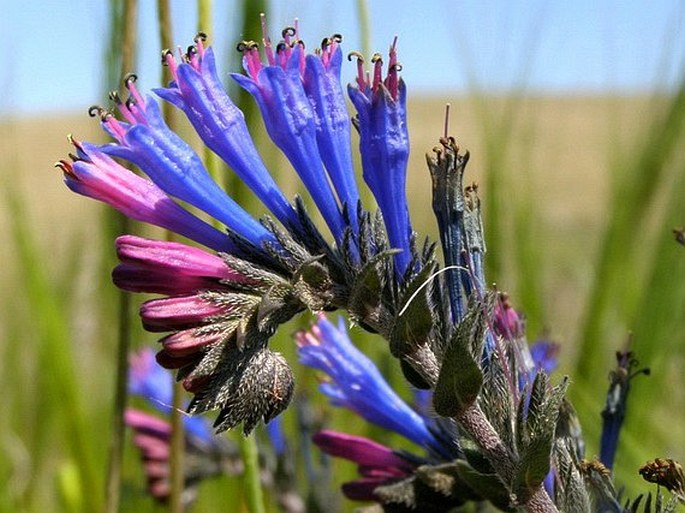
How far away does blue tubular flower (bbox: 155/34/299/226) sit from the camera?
64 cm

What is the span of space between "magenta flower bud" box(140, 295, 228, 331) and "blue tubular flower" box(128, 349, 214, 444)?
0.79 m

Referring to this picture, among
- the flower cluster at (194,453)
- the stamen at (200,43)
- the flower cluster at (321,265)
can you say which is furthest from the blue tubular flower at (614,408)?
the flower cluster at (194,453)

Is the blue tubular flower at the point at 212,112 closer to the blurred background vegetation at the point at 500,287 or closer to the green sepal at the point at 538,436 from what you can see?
the green sepal at the point at 538,436

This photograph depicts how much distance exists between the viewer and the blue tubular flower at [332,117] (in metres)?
0.64

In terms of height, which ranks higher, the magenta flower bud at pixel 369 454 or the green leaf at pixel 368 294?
the green leaf at pixel 368 294

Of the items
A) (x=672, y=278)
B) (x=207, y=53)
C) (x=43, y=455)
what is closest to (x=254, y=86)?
(x=207, y=53)

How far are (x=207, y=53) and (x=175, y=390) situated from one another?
351mm

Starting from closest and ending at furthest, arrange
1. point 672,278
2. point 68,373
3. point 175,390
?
point 175,390 < point 68,373 < point 672,278

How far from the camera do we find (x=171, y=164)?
0.63 m

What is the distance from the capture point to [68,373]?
106 cm

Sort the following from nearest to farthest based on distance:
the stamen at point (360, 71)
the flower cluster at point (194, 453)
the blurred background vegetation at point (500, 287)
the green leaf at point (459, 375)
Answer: the green leaf at point (459, 375)
the stamen at point (360, 71)
the blurred background vegetation at point (500, 287)
the flower cluster at point (194, 453)

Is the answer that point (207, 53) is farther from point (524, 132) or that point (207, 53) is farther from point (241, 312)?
point (524, 132)

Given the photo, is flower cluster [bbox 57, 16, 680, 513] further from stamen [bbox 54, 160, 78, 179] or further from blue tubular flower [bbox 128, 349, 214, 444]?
blue tubular flower [bbox 128, 349, 214, 444]

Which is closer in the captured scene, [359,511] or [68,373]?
[359,511]
